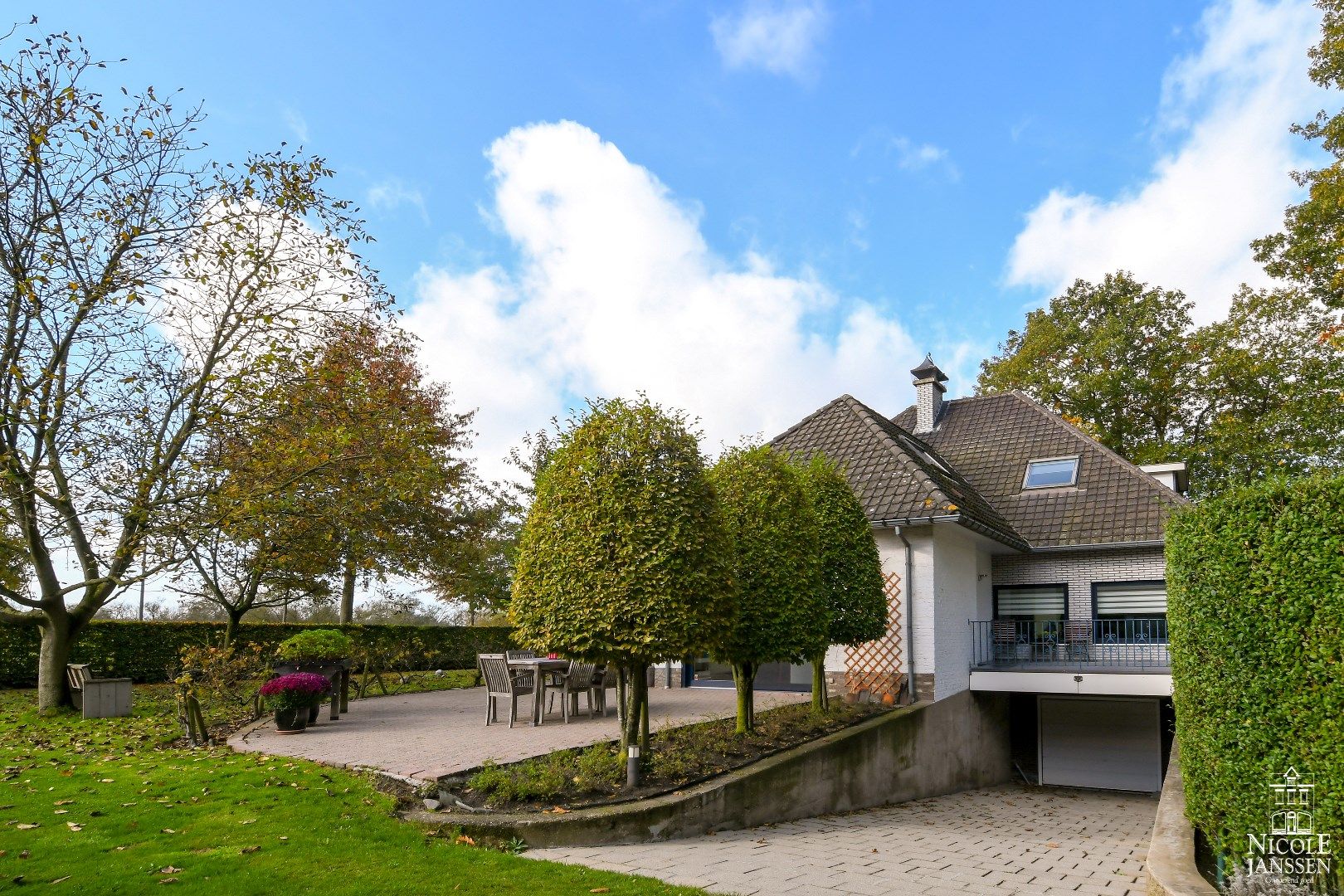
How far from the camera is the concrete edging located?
13.7 ft

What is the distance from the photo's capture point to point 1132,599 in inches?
599

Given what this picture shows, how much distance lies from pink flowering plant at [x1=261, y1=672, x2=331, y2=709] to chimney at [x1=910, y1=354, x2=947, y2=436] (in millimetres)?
14786

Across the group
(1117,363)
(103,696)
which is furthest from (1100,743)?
(103,696)

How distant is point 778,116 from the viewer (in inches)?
453

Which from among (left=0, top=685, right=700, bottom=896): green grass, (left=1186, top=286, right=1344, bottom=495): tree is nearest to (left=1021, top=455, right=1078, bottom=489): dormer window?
(left=1186, top=286, right=1344, bottom=495): tree

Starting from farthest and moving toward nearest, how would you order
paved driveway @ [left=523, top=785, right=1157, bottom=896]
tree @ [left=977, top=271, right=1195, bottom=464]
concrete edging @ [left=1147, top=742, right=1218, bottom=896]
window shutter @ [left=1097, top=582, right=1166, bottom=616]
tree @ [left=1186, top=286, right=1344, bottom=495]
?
tree @ [left=977, top=271, right=1195, bottom=464] < tree @ [left=1186, top=286, right=1344, bottom=495] < window shutter @ [left=1097, top=582, right=1166, bottom=616] < paved driveway @ [left=523, top=785, right=1157, bottom=896] < concrete edging @ [left=1147, top=742, right=1218, bottom=896]

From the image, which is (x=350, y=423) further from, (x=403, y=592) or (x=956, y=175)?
(x=403, y=592)

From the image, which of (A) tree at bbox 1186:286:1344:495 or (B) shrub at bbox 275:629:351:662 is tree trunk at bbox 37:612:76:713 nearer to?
(B) shrub at bbox 275:629:351:662

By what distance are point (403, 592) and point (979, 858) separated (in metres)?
21.6

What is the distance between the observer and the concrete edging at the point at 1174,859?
13.7 feet

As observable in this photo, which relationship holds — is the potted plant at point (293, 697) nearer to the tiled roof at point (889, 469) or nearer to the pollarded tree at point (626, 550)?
the pollarded tree at point (626, 550)

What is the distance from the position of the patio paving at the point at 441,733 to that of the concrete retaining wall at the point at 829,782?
67.5 inches

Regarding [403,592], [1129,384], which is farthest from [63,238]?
[1129,384]
